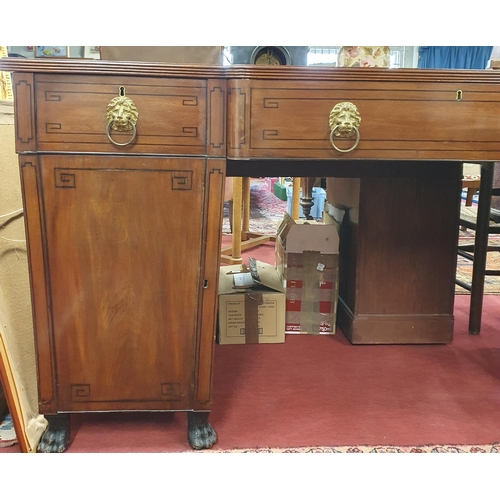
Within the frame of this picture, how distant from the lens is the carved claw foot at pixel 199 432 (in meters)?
1.25

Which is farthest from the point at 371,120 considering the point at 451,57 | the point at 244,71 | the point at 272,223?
the point at 451,57

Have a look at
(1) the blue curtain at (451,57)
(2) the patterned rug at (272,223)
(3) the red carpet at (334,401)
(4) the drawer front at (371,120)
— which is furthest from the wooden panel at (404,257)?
(1) the blue curtain at (451,57)

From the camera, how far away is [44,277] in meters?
1.15

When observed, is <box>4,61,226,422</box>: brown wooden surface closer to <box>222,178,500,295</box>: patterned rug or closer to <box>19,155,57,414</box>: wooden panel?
<box>19,155,57,414</box>: wooden panel

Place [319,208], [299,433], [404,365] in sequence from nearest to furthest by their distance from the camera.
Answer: [299,433]
[404,365]
[319,208]

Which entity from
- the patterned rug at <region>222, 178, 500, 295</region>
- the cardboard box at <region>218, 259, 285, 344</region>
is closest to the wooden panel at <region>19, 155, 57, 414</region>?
the cardboard box at <region>218, 259, 285, 344</region>

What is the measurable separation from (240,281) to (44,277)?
95 cm

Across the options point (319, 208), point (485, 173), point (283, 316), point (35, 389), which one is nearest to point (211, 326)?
point (35, 389)

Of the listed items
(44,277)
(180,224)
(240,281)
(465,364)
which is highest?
(180,224)

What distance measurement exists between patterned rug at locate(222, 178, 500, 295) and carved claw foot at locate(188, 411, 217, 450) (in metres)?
1.74

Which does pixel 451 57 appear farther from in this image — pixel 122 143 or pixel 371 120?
pixel 122 143

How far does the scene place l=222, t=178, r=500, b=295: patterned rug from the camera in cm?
279

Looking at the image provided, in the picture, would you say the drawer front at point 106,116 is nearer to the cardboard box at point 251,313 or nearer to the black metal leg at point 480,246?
the cardboard box at point 251,313

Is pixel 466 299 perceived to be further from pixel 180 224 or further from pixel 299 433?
pixel 180 224
